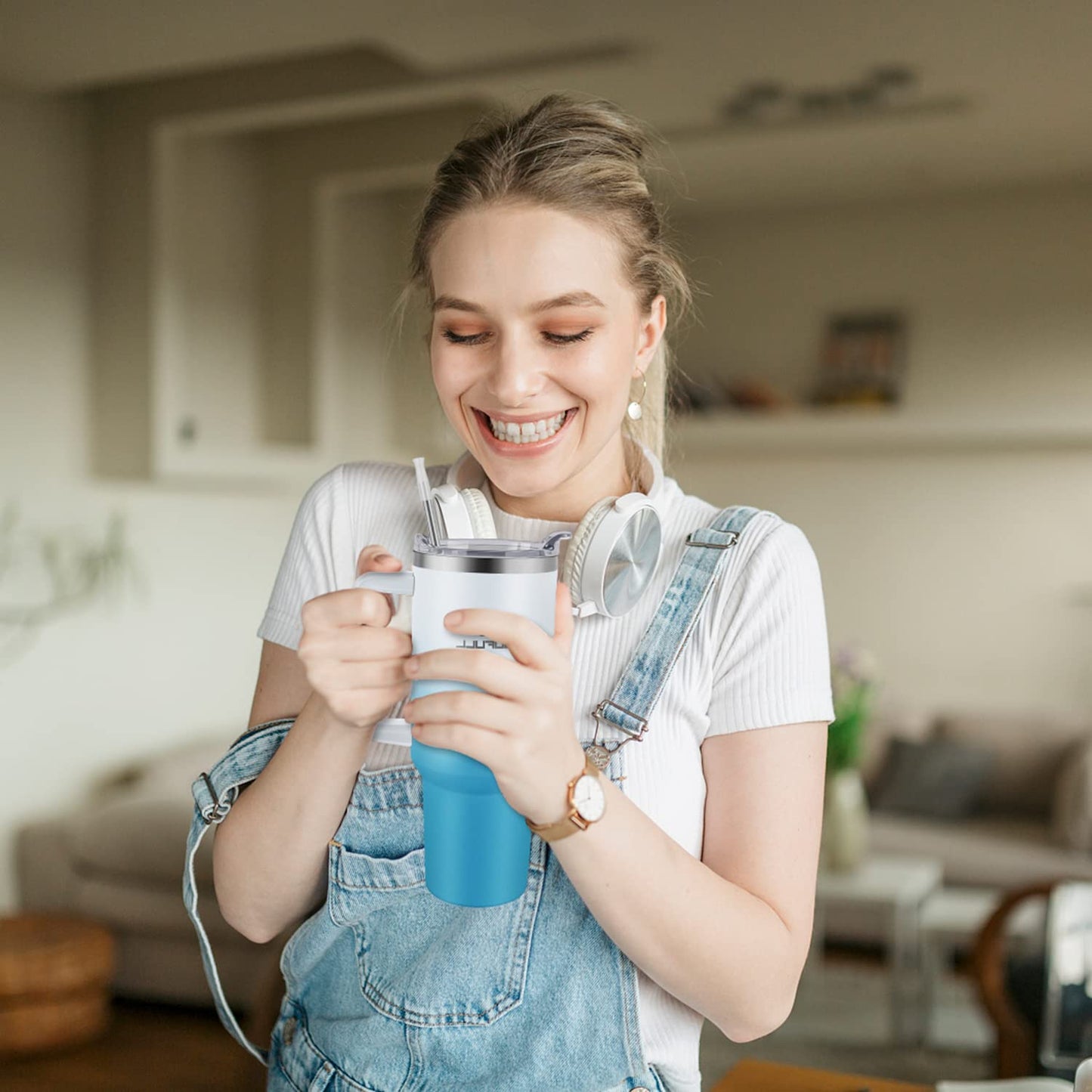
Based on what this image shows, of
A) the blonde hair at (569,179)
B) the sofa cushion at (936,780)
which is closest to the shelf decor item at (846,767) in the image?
the sofa cushion at (936,780)

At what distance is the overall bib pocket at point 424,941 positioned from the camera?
3.06 ft

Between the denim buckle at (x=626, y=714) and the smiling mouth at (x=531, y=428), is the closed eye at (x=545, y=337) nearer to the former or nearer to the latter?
the smiling mouth at (x=531, y=428)

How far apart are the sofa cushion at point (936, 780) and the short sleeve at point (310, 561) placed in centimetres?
365

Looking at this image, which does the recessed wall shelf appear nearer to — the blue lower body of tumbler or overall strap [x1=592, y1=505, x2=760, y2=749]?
overall strap [x1=592, y1=505, x2=760, y2=749]

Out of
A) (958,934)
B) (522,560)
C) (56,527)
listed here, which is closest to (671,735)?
(522,560)

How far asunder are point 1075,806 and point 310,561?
3.53 m

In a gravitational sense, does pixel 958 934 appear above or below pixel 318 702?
below

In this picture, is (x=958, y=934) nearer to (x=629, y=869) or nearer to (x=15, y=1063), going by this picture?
(x=15, y=1063)

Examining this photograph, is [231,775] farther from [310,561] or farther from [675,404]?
[675,404]

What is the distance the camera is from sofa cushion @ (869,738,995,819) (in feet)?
14.0

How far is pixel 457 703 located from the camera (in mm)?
683

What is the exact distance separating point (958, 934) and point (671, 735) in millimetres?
2727

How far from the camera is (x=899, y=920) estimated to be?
3.34m

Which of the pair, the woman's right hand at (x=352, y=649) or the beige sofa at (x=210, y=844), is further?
the beige sofa at (x=210, y=844)
